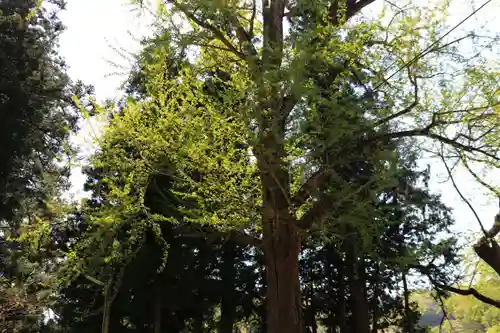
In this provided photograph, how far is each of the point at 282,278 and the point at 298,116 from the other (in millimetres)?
1870

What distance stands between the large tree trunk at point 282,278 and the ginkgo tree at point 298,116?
0.4 inches

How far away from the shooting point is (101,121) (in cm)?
606

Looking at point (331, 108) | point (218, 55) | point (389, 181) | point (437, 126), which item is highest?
point (218, 55)

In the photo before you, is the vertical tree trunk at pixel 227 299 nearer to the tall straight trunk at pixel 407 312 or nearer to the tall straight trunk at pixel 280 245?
the tall straight trunk at pixel 407 312

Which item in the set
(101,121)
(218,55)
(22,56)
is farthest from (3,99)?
(218,55)

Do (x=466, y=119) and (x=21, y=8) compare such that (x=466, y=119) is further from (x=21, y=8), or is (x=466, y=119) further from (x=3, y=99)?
(x=21, y=8)

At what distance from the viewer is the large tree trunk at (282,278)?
4.27 meters

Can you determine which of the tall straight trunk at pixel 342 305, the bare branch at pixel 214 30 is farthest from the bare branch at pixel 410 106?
the tall straight trunk at pixel 342 305

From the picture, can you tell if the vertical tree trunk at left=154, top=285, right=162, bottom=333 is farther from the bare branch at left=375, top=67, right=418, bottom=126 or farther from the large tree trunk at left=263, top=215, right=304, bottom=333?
the bare branch at left=375, top=67, right=418, bottom=126

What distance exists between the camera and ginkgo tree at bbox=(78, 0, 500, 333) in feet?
10.9

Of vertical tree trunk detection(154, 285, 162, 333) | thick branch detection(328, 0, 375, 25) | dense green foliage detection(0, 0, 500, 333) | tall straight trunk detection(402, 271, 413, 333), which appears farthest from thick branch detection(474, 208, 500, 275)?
vertical tree trunk detection(154, 285, 162, 333)

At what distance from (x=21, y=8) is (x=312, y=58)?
1166 cm

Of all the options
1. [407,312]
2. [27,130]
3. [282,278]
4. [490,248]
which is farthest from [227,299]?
[490,248]

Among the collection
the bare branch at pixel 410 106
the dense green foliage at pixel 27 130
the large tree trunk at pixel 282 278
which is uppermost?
the dense green foliage at pixel 27 130
